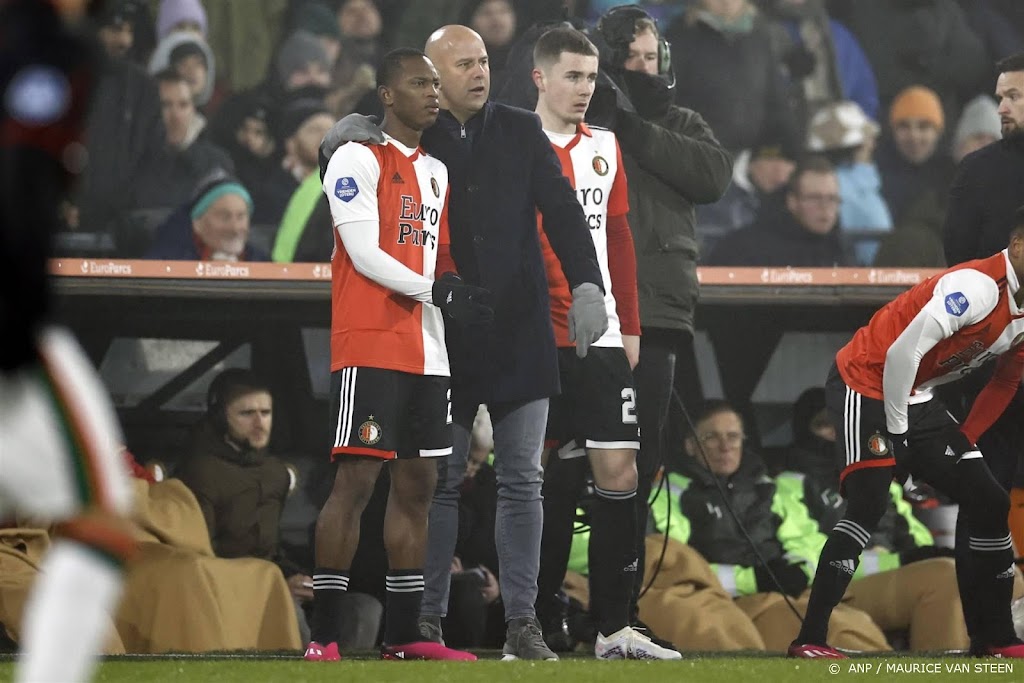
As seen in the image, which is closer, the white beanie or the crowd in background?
the crowd in background

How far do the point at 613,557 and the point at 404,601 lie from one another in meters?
0.74

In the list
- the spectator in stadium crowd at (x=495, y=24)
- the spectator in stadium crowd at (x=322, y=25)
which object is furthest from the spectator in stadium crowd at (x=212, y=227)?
the spectator in stadium crowd at (x=495, y=24)

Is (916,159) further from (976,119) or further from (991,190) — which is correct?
(991,190)

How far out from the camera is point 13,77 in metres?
1.93

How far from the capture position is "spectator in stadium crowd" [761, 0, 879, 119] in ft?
24.8

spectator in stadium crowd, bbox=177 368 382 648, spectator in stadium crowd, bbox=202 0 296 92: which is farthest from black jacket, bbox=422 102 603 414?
spectator in stadium crowd, bbox=202 0 296 92

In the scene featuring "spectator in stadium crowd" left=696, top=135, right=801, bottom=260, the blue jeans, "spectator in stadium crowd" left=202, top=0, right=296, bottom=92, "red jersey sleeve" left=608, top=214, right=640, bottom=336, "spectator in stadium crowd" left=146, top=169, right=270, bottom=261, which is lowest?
the blue jeans

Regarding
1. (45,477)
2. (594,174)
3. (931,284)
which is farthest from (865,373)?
(45,477)

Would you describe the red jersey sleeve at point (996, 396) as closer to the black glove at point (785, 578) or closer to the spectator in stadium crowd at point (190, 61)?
the black glove at point (785, 578)

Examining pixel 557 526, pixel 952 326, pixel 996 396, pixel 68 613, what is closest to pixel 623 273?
pixel 557 526

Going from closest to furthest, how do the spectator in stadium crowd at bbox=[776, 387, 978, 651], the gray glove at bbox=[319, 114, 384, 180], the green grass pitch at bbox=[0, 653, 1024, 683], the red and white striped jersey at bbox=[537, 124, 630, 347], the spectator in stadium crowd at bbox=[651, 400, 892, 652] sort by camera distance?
the green grass pitch at bbox=[0, 653, 1024, 683]
the gray glove at bbox=[319, 114, 384, 180]
the red and white striped jersey at bbox=[537, 124, 630, 347]
the spectator in stadium crowd at bbox=[776, 387, 978, 651]
the spectator in stadium crowd at bbox=[651, 400, 892, 652]

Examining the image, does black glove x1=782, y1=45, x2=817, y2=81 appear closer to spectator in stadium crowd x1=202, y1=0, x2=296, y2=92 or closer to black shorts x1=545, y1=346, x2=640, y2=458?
spectator in stadium crowd x1=202, y1=0, x2=296, y2=92

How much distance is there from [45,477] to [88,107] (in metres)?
0.46

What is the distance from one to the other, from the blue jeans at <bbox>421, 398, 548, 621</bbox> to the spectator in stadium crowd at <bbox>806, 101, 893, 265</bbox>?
264 centimetres
